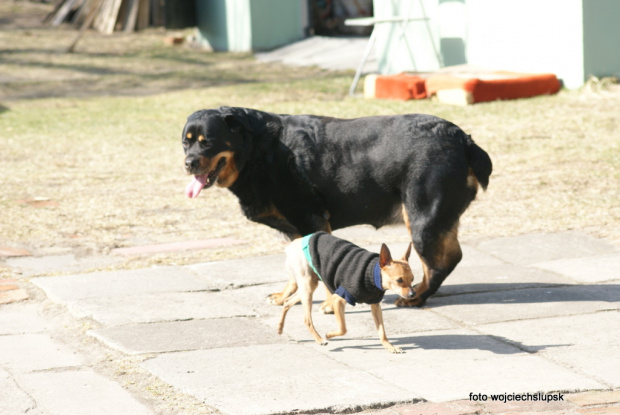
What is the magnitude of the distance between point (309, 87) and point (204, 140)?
1083 cm

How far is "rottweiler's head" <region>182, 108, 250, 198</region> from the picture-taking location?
18.0ft

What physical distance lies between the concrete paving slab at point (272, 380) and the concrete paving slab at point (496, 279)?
1.43 m

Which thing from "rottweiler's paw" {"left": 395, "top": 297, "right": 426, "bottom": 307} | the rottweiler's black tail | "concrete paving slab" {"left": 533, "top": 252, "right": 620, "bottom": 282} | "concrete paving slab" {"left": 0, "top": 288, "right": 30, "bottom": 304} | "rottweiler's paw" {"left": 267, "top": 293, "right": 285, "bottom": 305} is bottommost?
"concrete paving slab" {"left": 533, "top": 252, "right": 620, "bottom": 282}

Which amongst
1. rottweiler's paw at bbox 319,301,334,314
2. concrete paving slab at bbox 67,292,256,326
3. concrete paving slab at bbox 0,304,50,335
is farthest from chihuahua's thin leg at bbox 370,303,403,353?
concrete paving slab at bbox 0,304,50,335

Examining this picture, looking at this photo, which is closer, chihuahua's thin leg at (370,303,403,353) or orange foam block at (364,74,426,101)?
chihuahua's thin leg at (370,303,403,353)

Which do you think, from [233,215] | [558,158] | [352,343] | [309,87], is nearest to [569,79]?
[558,158]

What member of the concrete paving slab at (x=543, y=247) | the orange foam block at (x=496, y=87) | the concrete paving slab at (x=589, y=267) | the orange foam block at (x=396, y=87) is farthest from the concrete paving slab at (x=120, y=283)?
the orange foam block at (x=396, y=87)

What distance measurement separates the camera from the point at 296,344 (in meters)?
5.05

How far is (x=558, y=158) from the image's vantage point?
1002 cm

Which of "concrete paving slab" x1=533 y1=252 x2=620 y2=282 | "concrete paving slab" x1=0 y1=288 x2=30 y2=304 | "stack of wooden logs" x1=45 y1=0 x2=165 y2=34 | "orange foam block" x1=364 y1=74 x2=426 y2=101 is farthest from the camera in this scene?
"stack of wooden logs" x1=45 y1=0 x2=165 y2=34

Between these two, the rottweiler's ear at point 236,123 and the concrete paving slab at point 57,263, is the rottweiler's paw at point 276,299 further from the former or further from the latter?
the concrete paving slab at point 57,263

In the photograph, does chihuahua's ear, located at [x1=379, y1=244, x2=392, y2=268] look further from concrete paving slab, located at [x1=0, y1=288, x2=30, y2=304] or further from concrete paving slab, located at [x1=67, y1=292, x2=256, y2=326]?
concrete paving slab, located at [x1=0, y1=288, x2=30, y2=304]

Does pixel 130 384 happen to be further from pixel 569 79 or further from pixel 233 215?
pixel 569 79

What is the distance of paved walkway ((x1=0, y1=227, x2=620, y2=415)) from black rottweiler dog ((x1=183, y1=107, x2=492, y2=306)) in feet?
1.61
